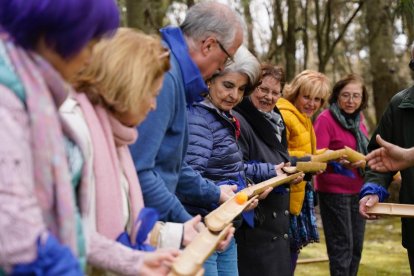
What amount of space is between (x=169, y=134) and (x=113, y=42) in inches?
23.1

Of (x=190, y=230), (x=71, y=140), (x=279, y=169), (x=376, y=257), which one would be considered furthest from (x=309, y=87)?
(x=71, y=140)

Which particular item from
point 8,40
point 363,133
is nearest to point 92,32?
point 8,40

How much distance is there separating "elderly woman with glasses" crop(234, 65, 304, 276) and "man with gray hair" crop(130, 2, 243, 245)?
2.85ft

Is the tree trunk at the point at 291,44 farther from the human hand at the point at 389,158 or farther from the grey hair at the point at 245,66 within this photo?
the grey hair at the point at 245,66

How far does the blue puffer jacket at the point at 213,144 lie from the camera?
3434 mm

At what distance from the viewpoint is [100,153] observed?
184cm

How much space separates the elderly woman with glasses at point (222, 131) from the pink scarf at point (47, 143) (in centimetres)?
187

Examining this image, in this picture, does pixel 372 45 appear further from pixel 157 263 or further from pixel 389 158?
pixel 157 263

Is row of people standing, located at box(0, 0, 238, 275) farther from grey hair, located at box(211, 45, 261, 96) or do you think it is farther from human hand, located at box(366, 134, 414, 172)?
human hand, located at box(366, 134, 414, 172)

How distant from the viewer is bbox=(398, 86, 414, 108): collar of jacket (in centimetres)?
383

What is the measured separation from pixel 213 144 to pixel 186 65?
0.96m

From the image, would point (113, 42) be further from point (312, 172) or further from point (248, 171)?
point (312, 172)

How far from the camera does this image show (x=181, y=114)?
253 cm

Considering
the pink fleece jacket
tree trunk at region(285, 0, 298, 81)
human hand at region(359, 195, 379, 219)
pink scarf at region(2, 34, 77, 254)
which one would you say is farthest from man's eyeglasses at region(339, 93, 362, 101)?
tree trunk at region(285, 0, 298, 81)
